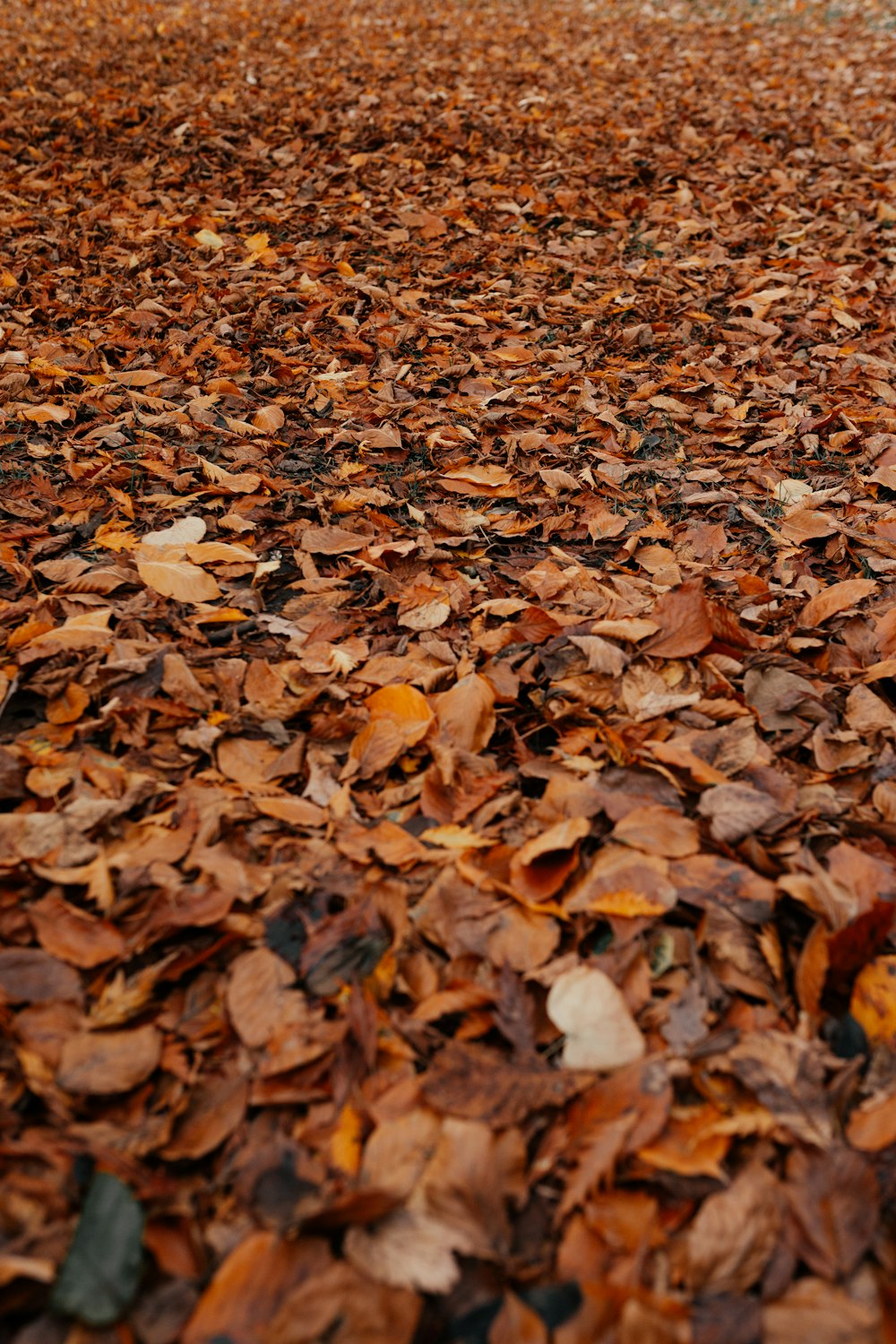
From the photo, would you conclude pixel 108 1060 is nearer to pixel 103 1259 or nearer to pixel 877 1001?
pixel 103 1259

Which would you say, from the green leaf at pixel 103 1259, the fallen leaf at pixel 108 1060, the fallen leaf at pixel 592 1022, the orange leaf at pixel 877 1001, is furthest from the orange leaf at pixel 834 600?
the green leaf at pixel 103 1259

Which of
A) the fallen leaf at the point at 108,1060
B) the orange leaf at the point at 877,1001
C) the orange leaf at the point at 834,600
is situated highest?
the orange leaf at the point at 834,600

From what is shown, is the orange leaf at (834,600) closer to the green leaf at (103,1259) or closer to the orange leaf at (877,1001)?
the orange leaf at (877,1001)

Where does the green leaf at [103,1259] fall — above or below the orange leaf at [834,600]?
below

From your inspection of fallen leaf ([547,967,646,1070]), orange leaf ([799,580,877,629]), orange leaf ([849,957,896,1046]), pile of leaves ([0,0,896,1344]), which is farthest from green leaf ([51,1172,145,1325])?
orange leaf ([799,580,877,629])

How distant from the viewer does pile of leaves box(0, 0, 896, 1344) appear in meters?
1.08

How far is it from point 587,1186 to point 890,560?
1803 mm

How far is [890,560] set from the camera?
2.33 metres

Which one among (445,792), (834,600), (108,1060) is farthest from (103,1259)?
(834,600)

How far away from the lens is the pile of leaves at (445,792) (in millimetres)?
1081

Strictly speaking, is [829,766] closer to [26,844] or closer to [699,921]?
[699,921]

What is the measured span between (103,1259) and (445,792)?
868 millimetres

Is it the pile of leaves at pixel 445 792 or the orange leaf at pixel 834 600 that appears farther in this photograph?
the orange leaf at pixel 834 600

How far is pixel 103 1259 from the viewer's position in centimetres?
104
